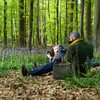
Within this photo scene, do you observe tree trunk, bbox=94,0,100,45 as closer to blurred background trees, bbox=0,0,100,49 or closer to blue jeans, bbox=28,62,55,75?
blurred background trees, bbox=0,0,100,49

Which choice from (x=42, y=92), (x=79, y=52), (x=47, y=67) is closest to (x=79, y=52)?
(x=79, y=52)

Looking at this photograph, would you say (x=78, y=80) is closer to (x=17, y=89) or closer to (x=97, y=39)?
(x=17, y=89)

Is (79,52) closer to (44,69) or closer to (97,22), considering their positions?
(44,69)

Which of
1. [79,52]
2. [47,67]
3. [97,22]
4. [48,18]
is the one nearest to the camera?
[79,52]

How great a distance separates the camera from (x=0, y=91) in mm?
2961

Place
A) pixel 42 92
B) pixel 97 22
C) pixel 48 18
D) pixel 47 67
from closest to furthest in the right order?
pixel 42 92, pixel 47 67, pixel 97 22, pixel 48 18

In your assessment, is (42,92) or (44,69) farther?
(44,69)

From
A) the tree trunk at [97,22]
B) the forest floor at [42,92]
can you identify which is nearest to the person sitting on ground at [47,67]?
the forest floor at [42,92]

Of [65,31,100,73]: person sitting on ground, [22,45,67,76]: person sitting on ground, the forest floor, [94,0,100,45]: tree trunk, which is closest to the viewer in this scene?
the forest floor

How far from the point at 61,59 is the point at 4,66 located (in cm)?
231

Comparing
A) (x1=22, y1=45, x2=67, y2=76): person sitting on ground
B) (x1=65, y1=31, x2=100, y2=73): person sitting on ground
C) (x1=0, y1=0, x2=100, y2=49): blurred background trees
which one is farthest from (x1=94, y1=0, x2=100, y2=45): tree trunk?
(x1=65, y1=31, x2=100, y2=73): person sitting on ground

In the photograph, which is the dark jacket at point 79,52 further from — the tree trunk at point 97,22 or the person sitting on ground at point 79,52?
the tree trunk at point 97,22

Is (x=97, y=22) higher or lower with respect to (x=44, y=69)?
higher

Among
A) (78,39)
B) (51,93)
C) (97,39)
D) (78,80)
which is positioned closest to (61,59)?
(78,39)
